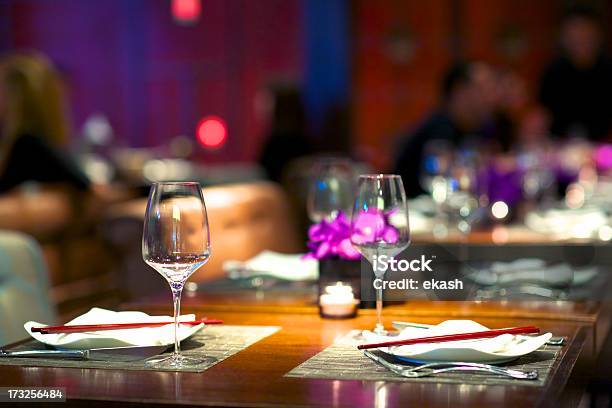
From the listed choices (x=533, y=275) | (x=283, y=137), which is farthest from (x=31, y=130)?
(x=533, y=275)

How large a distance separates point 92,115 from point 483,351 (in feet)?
37.5

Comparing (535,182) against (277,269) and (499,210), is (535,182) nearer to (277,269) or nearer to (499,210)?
(499,210)

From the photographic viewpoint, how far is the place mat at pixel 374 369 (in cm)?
130

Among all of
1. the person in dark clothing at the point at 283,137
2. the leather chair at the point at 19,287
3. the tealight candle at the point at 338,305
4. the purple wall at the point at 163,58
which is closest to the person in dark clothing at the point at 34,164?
the person in dark clothing at the point at 283,137

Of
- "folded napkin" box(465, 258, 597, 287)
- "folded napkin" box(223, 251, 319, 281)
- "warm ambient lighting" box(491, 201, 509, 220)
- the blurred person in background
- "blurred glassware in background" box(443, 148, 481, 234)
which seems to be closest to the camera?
"folded napkin" box(465, 258, 597, 287)

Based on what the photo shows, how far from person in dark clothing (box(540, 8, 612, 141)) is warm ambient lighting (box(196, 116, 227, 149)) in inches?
187

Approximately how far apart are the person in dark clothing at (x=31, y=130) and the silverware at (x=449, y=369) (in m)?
4.41

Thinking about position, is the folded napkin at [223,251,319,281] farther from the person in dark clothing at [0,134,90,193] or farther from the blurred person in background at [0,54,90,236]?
the person in dark clothing at [0,134,90,193]

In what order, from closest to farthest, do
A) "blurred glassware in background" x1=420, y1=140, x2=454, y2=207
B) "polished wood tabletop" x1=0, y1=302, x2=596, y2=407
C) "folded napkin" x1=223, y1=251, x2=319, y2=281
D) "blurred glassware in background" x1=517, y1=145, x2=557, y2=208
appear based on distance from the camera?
1. "polished wood tabletop" x1=0, y1=302, x2=596, y2=407
2. "folded napkin" x1=223, y1=251, x2=319, y2=281
3. "blurred glassware in background" x1=420, y1=140, x2=454, y2=207
4. "blurred glassware in background" x1=517, y1=145, x2=557, y2=208

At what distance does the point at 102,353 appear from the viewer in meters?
1.50

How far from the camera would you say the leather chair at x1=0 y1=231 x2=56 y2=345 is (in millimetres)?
2010

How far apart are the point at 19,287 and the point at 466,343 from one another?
1009mm

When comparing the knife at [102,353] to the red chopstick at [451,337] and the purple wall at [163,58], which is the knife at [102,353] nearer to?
the red chopstick at [451,337]

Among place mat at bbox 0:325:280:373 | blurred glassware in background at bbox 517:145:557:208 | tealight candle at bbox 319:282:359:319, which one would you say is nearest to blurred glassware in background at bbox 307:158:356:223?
tealight candle at bbox 319:282:359:319
